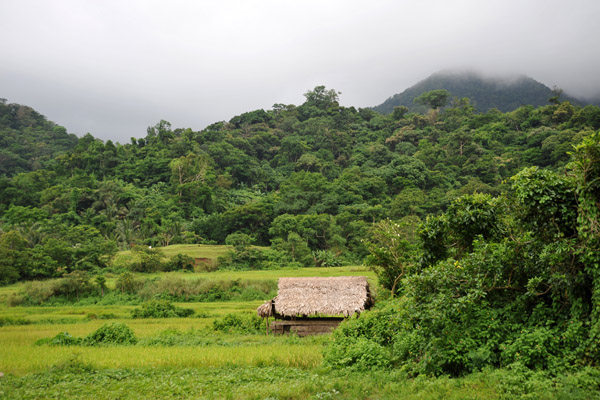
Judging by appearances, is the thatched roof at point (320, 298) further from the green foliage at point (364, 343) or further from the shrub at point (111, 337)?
the shrub at point (111, 337)

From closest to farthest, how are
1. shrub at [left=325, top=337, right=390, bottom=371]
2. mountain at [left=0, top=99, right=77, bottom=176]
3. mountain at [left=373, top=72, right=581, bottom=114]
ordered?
shrub at [left=325, top=337, right=390, bottom=371], mountain at [left=0, top=99, right=77, bottom=176], mountain at [left=373, top=72, right=581, bottom=114]

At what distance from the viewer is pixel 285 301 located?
14625mm

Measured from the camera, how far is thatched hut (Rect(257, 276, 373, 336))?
47.2 ft

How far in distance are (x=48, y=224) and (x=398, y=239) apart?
36.2m

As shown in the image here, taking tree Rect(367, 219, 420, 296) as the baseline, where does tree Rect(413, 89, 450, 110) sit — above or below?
above

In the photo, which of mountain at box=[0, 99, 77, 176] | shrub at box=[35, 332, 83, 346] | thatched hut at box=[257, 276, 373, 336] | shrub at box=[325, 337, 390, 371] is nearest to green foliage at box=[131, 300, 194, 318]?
shrub at box=[35, 332, 83, 346]

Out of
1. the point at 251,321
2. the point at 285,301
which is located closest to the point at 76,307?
the point at 251,321

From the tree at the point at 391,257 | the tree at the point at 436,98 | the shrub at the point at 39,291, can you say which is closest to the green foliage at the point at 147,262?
the shrub at the point at 39,291

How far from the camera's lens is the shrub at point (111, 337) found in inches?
509

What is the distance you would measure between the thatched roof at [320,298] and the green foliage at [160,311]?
6751 mm

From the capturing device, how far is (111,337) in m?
13.0

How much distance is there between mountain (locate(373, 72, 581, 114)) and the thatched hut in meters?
107

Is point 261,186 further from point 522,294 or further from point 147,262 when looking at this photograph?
point 522,294

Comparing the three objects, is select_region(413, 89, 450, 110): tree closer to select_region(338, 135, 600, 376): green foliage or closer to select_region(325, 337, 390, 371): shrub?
select_region(338, 135, 600, 376): green foliage
